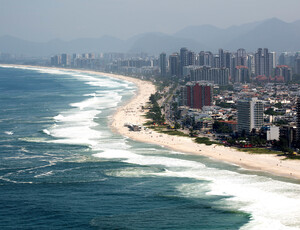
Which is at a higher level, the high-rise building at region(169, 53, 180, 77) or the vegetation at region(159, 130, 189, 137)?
the high-rise building at region(169, 53, 180, 77)

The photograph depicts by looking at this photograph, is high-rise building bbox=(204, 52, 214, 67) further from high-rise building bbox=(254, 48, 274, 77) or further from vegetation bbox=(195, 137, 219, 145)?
vegetation bbox=(195, 137, 219, 145)

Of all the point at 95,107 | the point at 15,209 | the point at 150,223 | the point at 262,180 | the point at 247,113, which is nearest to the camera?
the point at 150,223

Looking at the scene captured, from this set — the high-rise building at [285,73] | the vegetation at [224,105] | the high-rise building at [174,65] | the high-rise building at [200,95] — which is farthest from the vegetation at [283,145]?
the high-rise building at [174,65]

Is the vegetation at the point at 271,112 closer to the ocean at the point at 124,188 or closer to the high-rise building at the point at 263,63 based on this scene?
the ocean at the point at 124,188

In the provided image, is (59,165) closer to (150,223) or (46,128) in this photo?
(150,223)

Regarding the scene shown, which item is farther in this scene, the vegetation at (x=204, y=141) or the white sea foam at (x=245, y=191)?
the vegetation at (x=204, y=141)

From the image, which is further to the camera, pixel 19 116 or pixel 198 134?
pixel 19 116

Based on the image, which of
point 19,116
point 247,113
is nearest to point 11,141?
point 19,116

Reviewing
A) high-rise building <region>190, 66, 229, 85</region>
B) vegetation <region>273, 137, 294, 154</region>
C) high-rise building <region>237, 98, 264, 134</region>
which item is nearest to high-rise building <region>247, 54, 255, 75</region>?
high-rise building <region>190, 66, 229, 85</region>
